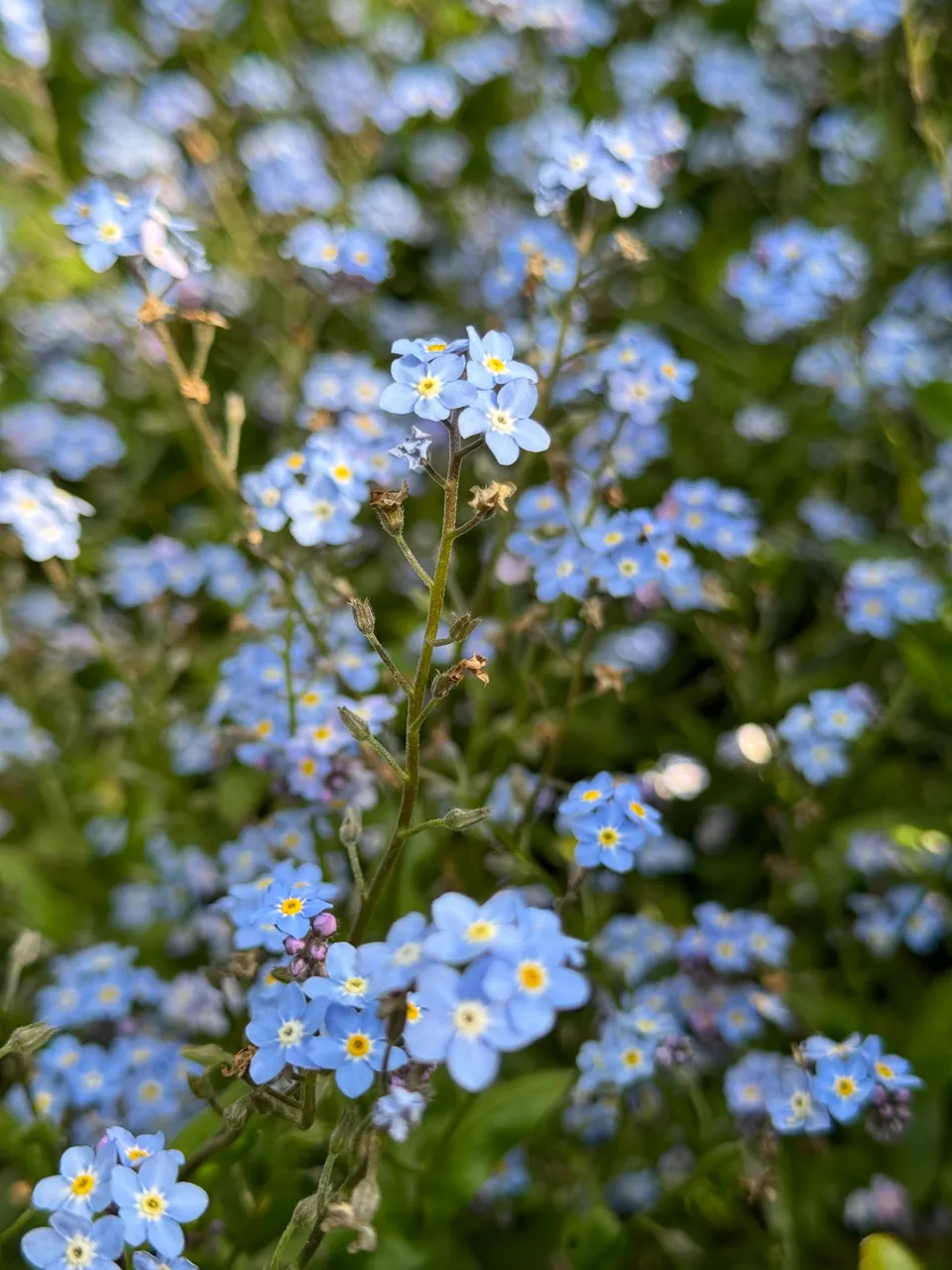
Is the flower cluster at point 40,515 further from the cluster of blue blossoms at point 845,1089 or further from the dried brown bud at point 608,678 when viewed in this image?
the cluster of blue blossoms at point 845,1089

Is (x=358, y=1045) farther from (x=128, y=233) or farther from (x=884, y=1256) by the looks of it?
(x=128, y=233)

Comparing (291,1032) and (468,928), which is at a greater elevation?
(468,928)

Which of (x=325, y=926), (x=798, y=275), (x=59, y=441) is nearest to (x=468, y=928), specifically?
(x=325, y=926)

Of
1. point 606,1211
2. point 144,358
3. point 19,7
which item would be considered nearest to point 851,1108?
point 606,1211

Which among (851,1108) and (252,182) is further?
(252,182)

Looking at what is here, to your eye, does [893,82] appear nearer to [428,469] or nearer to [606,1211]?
[428,469]

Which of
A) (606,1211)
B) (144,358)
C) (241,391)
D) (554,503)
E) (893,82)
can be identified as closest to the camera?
(606,1211)

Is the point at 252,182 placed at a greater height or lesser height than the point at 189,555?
greater

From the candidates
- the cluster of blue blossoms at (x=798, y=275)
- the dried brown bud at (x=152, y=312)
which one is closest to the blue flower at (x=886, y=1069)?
the dried brown bud at (x=152, y=312)

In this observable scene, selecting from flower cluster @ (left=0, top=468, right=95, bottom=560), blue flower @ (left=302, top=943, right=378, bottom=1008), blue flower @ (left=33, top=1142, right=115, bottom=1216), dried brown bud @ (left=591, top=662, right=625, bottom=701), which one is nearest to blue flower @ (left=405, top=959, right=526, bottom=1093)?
blue flower @ (left=302, top=943, right=378, bottom=1008)
